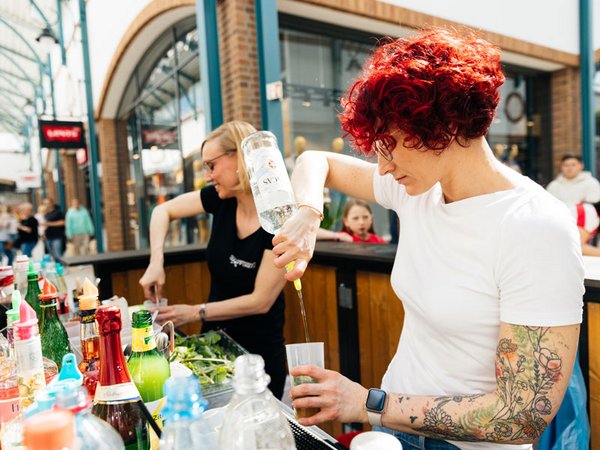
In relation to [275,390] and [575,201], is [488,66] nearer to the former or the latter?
[275,390]

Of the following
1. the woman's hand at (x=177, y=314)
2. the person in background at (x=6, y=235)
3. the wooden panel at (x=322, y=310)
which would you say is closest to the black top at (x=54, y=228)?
the person in background at (x=6, y=235)

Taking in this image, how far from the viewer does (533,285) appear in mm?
887

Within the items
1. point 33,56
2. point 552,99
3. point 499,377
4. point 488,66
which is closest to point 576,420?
point 499,377

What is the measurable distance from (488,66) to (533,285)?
476 mm

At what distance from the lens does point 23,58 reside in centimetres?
→ 1457

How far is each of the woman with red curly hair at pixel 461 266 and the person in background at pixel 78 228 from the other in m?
10.1

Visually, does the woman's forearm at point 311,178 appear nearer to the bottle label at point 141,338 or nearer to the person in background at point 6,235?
the bottle label at point 141,338

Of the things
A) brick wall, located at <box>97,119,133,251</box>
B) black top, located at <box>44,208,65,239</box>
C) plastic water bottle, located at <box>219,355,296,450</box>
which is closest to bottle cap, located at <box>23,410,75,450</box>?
plastic water bottle, located at <box>219,355,296,450</box>

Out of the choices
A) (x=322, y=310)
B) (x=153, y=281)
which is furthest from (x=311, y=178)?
(x=322, y=310)

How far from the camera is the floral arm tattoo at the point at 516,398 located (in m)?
0.89

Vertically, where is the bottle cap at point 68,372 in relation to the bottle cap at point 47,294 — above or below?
below

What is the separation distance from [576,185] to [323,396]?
595cm

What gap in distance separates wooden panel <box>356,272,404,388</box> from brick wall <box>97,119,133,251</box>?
8.78 m

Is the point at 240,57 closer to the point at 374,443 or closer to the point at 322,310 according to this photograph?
the point at 322,310
